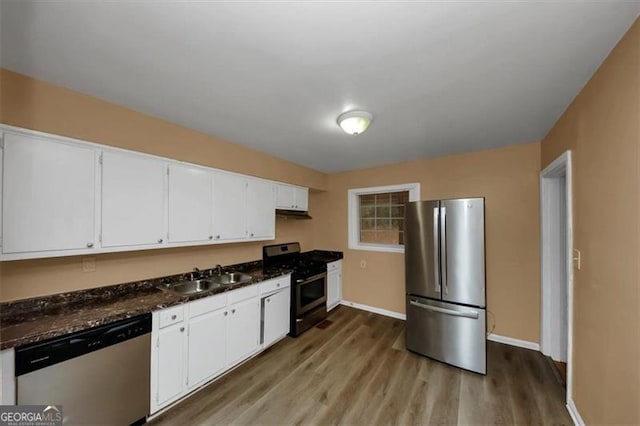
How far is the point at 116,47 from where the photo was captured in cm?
139

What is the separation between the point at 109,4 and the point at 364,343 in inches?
144

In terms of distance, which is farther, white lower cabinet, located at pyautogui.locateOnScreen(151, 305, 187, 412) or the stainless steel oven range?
the stainless steel oven range

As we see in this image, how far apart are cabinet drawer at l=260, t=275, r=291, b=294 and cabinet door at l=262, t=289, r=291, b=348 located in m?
0.08

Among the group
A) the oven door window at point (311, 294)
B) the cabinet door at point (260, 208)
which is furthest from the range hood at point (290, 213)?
the oven door window at point (311, 294)

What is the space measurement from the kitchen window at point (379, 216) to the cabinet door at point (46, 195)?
3.55 m

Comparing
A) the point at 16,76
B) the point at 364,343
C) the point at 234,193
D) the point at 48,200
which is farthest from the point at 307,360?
the point at 16,76

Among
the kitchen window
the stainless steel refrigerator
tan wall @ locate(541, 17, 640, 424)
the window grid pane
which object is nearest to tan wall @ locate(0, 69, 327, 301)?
the kitchen window

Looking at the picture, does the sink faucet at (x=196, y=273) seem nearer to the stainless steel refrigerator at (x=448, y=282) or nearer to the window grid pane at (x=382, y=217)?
the stainless steel refrigerator at (x=448, y=282)

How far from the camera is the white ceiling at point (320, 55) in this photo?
1.13 m

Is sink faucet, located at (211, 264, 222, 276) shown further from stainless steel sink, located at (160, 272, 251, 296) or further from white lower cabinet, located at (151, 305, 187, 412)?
white lower cabinet, located at (151, 305, 187, 412)

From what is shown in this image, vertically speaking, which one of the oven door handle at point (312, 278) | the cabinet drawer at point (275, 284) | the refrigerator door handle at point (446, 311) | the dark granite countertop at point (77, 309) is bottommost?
the refrigerator door handle at point (446, 311)

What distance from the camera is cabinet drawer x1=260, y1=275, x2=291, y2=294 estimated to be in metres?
2.75

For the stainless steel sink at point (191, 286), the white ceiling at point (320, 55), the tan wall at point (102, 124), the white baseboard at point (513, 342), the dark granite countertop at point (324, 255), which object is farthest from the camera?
the dark granite countertop at point (324, 255)

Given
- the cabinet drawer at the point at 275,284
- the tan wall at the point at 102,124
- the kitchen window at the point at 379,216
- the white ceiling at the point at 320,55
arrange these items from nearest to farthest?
the white ceiling at the point at 320,55 < the tan wall at the point at 102,124 < the cabinet drawer at the point at 275,284 < the kitchen window at the point at 379,216
